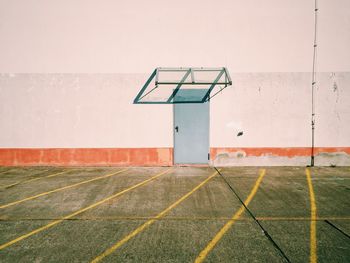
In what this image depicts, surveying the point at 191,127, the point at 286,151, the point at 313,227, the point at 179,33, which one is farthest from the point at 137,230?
the point at 179,33

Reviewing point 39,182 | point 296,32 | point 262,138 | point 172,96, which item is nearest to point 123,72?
point 172,96

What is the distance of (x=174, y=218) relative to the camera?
5188 millimetres

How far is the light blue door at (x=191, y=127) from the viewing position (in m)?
10.3

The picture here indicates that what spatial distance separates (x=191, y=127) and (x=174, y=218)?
5549 millimetres

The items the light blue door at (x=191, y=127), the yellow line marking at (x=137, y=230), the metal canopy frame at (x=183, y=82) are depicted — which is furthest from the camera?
the light blue door at (x=191, y=127)

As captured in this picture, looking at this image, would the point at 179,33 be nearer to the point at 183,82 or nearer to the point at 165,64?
the point at 165,64

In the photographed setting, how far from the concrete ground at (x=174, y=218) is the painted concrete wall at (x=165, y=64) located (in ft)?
6.08

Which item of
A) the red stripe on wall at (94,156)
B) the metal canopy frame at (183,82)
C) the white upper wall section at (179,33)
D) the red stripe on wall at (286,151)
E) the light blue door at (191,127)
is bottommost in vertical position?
the red stripe on wall at (94,156)

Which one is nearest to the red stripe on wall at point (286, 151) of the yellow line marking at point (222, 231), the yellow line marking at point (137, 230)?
the yellow line marking at point (222, 231)

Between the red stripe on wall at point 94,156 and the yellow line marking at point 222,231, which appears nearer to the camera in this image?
the yellow line marking at point 222,231

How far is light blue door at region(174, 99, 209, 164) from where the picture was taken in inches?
406

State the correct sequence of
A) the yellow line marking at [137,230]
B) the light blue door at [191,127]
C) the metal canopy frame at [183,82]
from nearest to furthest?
1. the yellow line marking at [137,230]
2. the metal canopy frame at [183,82]
3. the light blue door at [191,127]

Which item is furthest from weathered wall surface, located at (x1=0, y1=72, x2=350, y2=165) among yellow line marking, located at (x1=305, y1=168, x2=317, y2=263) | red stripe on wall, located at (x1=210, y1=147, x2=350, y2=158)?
yellow line marking, located at (x1=305, y1=168, x2=317, y2=263)

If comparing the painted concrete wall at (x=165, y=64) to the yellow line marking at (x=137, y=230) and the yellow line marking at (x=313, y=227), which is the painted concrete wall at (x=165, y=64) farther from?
the yellow line marking at (x=137, y=230)
